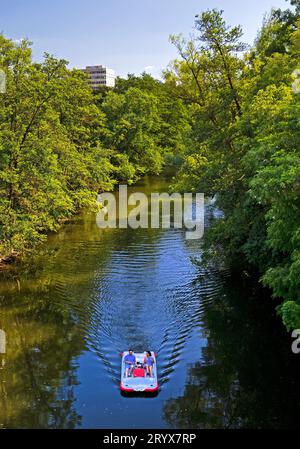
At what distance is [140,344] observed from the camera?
1430cm

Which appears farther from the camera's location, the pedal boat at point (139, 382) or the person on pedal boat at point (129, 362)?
the person on pedal boat at point (129, 362)

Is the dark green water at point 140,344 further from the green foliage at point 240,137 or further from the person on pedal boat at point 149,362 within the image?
the green foliage at point 240,137

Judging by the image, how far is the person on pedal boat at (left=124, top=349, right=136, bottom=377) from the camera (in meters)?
12.2

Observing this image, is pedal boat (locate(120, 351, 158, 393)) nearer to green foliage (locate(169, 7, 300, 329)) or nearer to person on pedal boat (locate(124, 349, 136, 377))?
person on pedal boat (locate(124, 349, 136, 377))

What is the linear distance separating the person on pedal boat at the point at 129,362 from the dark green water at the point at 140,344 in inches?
20.2

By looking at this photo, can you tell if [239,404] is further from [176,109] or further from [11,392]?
[176,109]

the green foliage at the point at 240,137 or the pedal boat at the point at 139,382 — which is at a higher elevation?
the green foliage at the point at 240,137

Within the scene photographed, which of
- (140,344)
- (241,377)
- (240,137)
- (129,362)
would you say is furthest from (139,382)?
(240,137)

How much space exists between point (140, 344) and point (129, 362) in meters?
1.79

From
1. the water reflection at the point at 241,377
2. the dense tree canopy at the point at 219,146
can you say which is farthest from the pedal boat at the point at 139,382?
the dense tree canopy at the point at 219,146

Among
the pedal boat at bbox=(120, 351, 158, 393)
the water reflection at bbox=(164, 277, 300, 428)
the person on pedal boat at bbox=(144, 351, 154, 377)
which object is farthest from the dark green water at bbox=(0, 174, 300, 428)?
the person on pedal boat at bbox=(144, 351, 154, 377)

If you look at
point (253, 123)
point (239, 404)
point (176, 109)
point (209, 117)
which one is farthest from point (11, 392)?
point (176, 109)

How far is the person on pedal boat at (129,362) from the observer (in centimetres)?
1223

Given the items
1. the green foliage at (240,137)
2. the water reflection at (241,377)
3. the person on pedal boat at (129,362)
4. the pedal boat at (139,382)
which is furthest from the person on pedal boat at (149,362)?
the green foliage at (240,137)
